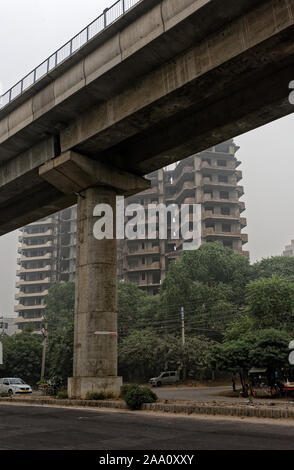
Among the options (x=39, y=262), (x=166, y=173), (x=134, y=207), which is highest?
(x=166, y=173)

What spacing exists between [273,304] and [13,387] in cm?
2130

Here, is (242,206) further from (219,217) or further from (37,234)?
(37,234)

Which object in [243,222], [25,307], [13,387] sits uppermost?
[243,222]

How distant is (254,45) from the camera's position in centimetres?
1394

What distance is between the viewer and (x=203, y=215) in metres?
87.9

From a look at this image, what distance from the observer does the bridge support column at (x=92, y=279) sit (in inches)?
777

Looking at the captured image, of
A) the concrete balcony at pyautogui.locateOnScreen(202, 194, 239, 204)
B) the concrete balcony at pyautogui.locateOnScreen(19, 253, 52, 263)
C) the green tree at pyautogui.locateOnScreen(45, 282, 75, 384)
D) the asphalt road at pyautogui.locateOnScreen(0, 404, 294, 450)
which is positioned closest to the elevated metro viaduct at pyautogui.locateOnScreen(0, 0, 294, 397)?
the asphalt road at pyautogui.locateOnScreen(0, 404, 294, 450)

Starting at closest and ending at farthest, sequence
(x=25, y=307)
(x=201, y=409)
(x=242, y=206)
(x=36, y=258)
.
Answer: (x=201, y=409)
(x=242, y=206)
(x=25, y=307)
(x=36, y=258)

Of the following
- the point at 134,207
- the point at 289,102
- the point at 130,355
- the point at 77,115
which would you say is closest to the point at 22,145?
the point at 77,115

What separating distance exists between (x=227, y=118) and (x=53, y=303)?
231 feet

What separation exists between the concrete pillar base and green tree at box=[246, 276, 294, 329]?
2085 cm

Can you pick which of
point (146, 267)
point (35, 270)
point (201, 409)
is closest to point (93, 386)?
point (201, 409)

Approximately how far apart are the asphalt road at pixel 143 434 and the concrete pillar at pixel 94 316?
6.71 meters
